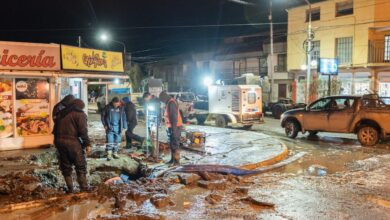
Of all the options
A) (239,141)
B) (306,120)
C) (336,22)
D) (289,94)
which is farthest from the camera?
(289,94)

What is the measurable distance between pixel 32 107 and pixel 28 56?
1623 millimetres

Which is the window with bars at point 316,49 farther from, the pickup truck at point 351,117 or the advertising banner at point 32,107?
the advertising banner at point 32,107

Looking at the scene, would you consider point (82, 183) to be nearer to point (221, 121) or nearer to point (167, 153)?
point (167, 153)

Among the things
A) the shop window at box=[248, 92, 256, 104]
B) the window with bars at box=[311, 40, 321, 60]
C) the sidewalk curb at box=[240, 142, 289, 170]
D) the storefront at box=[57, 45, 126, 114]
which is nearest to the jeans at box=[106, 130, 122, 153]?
the storefront at box=[57, 45, 126, 114]

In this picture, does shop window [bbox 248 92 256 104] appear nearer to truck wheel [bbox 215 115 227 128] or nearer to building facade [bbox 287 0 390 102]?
truck wheel [bbox 215 115 227 128]

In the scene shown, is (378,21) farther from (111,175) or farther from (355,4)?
(111,175)

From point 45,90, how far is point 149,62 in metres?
46.8

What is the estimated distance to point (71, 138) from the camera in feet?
22.8

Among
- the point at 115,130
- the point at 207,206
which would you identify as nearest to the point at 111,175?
→ the point at 115,130

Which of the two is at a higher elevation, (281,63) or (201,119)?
(281,63)

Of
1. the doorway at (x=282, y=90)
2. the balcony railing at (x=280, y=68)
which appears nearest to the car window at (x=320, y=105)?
the doorway at (x=282, y=90)

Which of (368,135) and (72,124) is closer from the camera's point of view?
(72,124)

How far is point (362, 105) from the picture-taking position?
44.1 feet

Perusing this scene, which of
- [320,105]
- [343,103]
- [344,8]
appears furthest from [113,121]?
[344,8]
